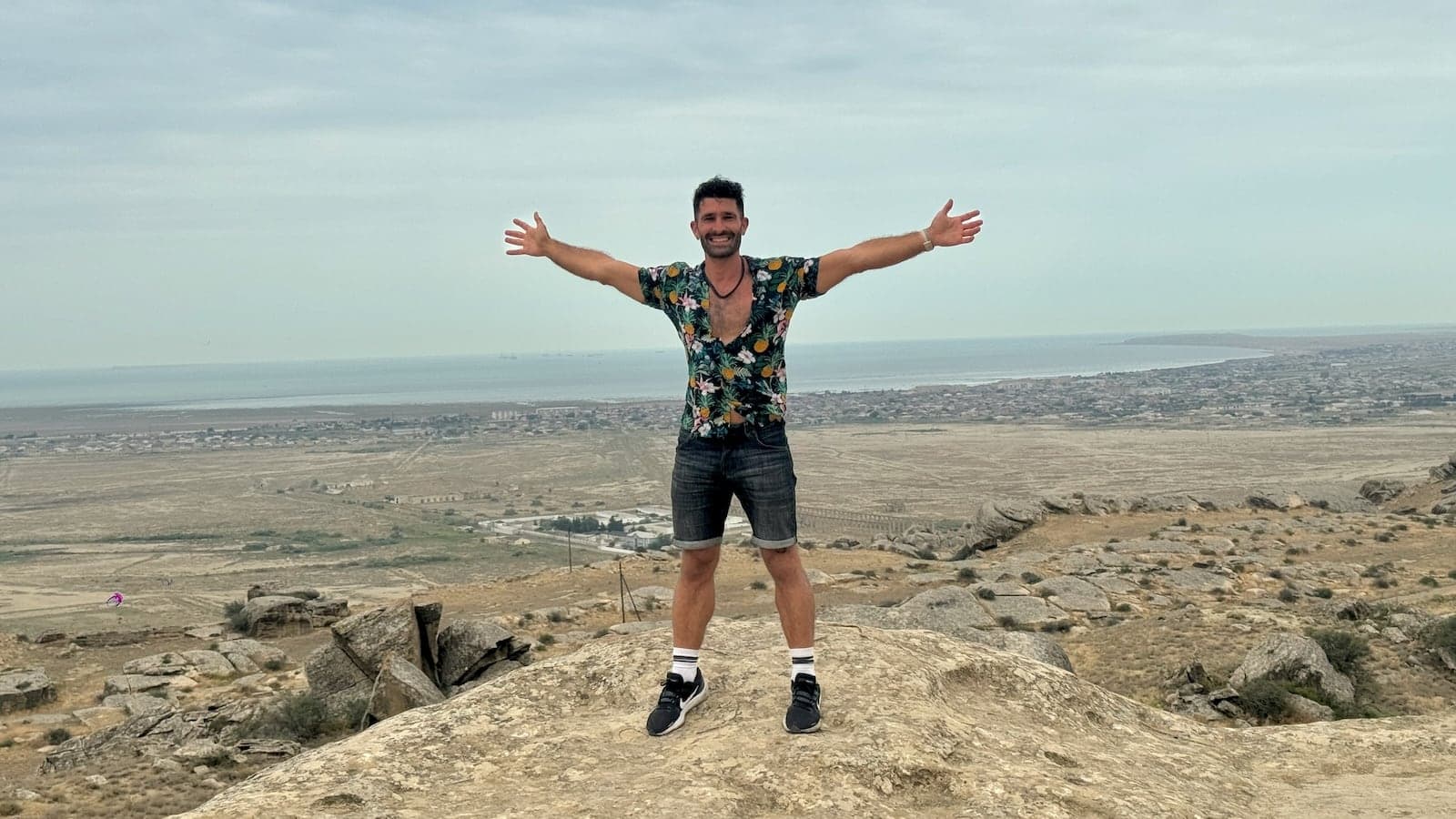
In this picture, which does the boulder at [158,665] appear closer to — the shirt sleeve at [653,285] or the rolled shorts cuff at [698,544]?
the rolled shorts cuff at [698,544]

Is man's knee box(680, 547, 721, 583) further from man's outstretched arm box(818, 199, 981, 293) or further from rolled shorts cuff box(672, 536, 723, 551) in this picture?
man's outstretched arm box(818, 199, 981, 293)

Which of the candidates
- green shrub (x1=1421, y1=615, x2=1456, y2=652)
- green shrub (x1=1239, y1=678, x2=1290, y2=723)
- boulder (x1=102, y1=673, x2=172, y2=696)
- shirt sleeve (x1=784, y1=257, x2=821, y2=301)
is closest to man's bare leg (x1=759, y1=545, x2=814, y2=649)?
shirt sleeve (x1=784, y1=257, x2=821, y2=301)

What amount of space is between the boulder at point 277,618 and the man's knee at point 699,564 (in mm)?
13804

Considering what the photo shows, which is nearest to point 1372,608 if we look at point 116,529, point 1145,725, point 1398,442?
point 1145,725

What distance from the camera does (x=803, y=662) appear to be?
4570mm

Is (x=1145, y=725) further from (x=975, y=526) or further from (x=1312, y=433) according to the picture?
(x=1312, y=433)

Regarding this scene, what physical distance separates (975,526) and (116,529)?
4103 cm

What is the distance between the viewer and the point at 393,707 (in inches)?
335

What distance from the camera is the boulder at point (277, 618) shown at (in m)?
16.5

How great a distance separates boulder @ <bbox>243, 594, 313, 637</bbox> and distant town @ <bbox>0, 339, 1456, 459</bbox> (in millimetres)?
74114

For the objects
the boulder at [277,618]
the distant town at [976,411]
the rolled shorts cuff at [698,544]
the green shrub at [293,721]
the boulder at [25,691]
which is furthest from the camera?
the distant town at [976,411]

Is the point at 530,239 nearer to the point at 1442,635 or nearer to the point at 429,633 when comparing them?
the point at 429,633

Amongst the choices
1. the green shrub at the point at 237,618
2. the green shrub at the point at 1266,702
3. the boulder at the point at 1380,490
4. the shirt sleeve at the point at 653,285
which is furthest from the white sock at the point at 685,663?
the boulder at the point at 1380,490

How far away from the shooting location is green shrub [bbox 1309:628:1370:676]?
9.80 m
